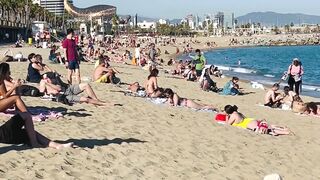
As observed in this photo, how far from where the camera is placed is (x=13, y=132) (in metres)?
7.14

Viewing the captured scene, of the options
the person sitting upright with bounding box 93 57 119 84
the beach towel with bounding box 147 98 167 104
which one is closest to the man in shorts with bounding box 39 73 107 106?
the beach towel with bounding box 147 98 167 104

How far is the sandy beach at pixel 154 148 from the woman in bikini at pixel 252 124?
0.24m

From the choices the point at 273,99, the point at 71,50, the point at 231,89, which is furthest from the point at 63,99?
the point at 231,89

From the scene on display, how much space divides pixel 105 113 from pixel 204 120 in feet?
7.73

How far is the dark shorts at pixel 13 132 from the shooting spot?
278 inches

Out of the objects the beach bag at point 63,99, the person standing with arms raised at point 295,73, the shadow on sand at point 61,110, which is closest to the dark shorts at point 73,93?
the beach bag at point 63,99

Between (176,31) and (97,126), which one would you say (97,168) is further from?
(176,31)

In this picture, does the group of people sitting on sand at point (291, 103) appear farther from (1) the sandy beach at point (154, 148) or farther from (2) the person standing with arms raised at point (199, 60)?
(2) the person standing with arms raised at point (199, 60)

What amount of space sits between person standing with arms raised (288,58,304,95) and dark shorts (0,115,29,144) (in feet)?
37.7

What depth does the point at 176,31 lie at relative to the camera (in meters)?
190

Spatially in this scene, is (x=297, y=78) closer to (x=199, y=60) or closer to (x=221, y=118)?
(x=199, y=60)

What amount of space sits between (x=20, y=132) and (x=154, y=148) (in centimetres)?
236

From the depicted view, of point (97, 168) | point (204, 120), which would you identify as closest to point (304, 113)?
point (204, 120)

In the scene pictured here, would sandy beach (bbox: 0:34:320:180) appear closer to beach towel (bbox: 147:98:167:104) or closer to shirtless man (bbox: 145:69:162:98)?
beach towel (bbox: 147:98:167:104)
